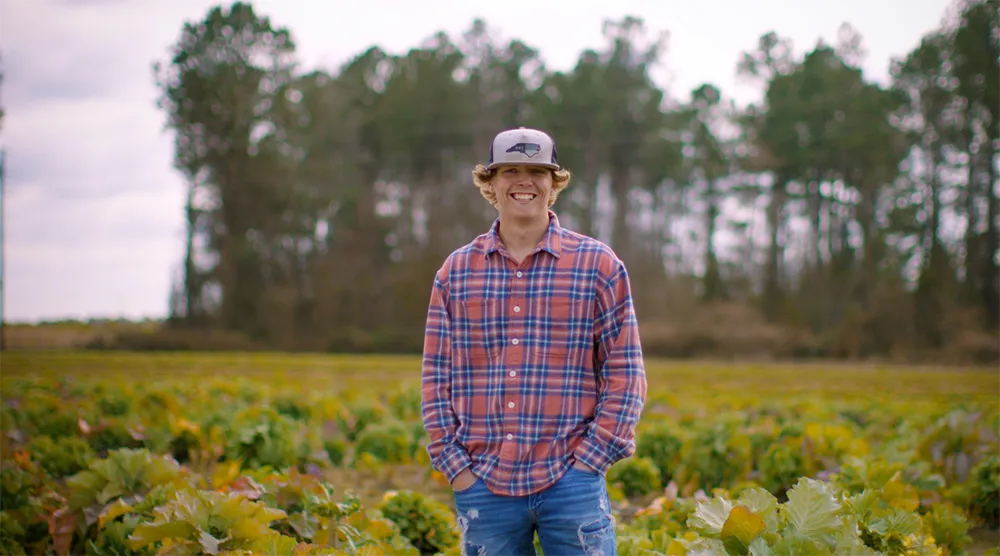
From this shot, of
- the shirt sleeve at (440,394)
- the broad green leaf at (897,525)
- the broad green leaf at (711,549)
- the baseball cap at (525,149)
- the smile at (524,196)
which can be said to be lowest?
the broad green leaf at (897,525)

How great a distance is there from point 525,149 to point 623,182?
41630mm

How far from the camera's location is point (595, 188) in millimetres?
42906

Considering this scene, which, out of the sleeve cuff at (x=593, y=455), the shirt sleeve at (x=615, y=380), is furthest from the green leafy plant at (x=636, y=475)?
the sleeve cuff at (x=593, y=455)

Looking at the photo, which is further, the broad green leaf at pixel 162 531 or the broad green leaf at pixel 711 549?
the broad green leaf at pixel 162 531

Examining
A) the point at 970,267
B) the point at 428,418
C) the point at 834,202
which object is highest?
the point at 834,202

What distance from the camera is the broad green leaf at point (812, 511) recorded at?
9.92 ft

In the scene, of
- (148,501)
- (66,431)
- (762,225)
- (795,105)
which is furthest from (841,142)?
(148,501)

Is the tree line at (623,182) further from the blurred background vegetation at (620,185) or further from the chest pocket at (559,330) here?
the chest pocket at (559,330)

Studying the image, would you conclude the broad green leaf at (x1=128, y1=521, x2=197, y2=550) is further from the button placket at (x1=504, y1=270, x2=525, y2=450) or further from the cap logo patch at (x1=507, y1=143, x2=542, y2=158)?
the cap logo patch at (x1=507, y1=143, x2=542, y2=158)

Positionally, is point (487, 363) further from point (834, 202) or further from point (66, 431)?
point (834, 202)

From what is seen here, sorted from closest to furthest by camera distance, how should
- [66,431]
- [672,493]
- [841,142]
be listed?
[672,493] < [66,431] < [841,142]

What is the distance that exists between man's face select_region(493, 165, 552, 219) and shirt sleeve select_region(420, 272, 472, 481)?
0.36 m

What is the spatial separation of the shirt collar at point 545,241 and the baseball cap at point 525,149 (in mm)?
189

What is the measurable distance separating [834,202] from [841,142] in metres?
3.85
